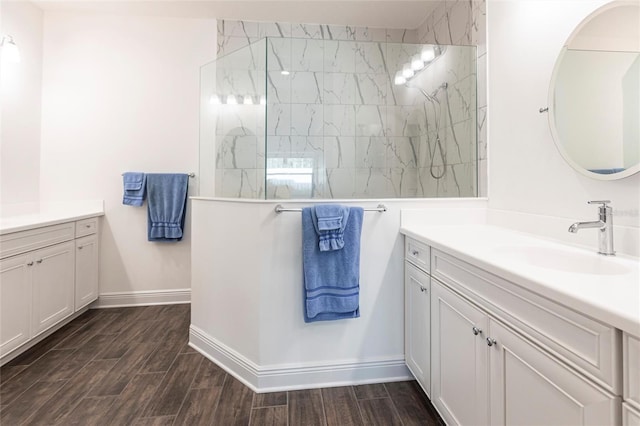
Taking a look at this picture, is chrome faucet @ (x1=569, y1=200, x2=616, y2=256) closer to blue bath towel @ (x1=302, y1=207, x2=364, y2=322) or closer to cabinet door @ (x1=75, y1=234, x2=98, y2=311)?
blue bath towel @ (x1=302, y1=207, x2=364, y2=322)

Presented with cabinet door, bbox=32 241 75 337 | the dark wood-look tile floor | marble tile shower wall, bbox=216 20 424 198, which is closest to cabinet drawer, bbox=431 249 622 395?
the dark wood-look tile floor

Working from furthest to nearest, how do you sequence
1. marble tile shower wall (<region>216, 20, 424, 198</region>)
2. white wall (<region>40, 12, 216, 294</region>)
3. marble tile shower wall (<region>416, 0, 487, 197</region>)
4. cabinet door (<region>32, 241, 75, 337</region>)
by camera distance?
1. white wall (<region>40, 12, 216, 294</region>)
2. marble tile shower wall (<region>216, 20, 424, 198</region>)
3. cabinet door (<region>32, 241, 75, 337</region>)
4. marble tile shower wall (<region>416, 0, 487, 197</region>)

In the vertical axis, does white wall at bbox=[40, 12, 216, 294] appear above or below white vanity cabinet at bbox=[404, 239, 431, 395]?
above

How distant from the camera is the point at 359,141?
110 inches

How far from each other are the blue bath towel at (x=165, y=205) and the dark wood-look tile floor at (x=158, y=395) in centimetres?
107

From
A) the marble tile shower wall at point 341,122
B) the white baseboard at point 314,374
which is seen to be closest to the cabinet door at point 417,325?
the white baseboard at point 314,374

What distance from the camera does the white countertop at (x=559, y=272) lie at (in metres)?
0.74

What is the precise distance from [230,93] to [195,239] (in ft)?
3.62

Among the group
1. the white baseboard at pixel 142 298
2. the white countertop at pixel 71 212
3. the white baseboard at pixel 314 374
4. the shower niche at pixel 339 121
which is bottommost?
the white baseboard at pixel 314 374

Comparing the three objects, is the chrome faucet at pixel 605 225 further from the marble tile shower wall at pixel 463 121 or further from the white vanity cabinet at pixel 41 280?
the white vanity cabinet at pixel 41 280

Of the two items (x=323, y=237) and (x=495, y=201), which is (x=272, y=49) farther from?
(x=495, y=201)

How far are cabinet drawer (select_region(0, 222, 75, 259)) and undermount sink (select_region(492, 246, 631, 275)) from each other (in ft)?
8.90

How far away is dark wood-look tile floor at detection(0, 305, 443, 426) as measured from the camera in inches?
65.2

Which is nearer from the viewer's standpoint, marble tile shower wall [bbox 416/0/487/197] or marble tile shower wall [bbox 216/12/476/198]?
marble tile shower wall [bbox 416/0/487/197]
